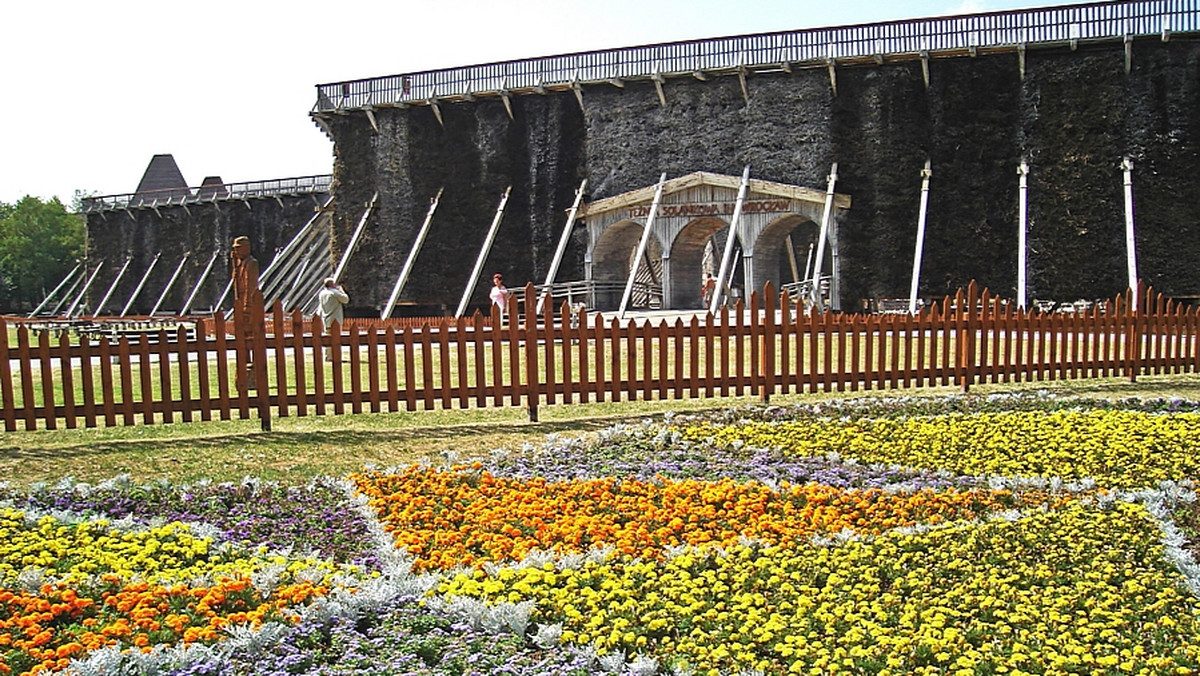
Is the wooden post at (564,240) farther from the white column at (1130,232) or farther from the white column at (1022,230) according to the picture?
the white column at (1130,232)

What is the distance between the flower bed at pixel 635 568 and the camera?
4016mm

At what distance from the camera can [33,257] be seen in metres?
66.2

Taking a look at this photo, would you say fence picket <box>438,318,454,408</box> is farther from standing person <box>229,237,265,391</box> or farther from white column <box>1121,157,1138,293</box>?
white column <box>1121,157,1138,293</box>

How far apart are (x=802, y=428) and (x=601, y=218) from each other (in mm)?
21814

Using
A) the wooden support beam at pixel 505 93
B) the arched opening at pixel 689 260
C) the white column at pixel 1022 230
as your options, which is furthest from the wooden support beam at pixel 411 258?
the white column at pixel 1022 230

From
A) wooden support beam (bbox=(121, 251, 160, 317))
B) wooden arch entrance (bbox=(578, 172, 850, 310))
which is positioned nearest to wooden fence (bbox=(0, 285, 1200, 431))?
wooden arch entrance (bbox=(578, 172, 850, 310))

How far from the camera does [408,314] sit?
109 feet

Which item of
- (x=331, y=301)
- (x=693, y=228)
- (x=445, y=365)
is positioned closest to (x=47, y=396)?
(x=445, y=365)

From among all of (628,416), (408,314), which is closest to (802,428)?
(628,416)

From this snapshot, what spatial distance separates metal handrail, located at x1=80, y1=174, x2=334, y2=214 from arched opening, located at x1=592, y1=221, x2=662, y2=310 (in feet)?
58.9

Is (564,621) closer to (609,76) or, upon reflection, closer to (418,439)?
(418,439)

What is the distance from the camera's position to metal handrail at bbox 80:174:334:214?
45.5 m

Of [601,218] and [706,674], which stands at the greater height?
[601,218]

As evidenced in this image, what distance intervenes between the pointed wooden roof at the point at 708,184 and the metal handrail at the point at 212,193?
18.3m
